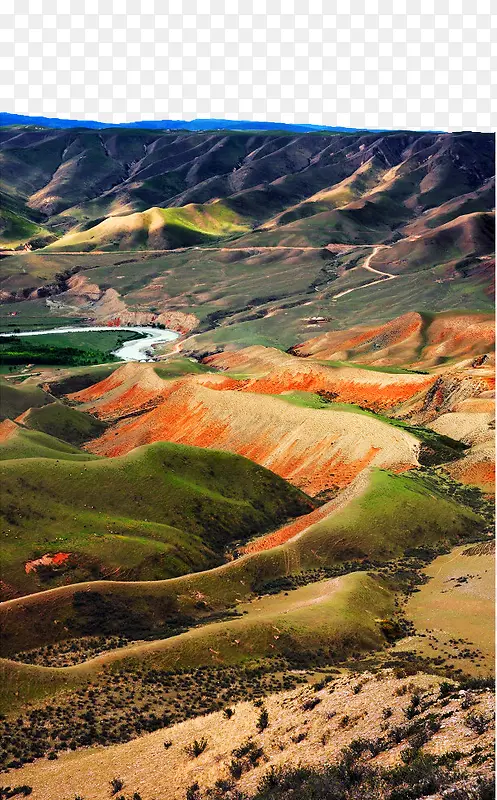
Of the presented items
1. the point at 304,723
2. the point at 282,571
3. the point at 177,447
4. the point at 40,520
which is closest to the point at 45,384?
the point at 177,447

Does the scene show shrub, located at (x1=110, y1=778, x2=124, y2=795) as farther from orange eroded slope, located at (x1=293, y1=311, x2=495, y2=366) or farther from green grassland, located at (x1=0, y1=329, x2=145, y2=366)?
green grassland, located at (x1=0, y1=329, x2=145, y2=366)

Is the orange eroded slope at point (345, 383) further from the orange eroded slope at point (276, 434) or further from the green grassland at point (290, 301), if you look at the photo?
the green grassland at point (290, 301)

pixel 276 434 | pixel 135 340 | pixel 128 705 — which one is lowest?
pixel 128 705

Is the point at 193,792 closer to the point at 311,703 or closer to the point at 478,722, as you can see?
the point at 311,703

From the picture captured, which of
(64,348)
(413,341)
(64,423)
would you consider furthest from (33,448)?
(64,348)

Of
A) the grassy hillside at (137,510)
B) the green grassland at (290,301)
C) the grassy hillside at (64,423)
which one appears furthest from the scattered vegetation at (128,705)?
the green grassland at (290,301)

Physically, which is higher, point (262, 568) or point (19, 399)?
point (19, 399)
